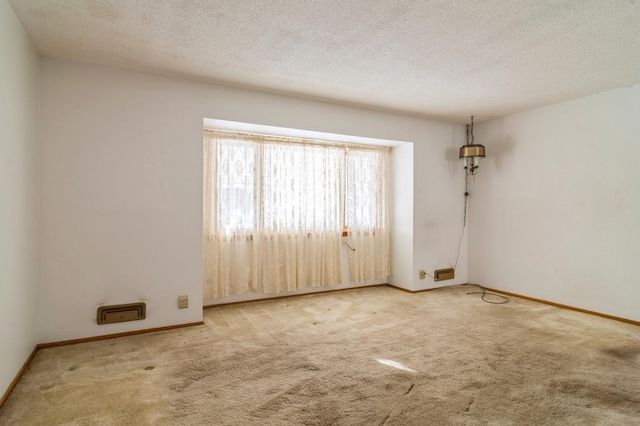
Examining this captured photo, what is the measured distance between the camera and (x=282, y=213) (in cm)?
449

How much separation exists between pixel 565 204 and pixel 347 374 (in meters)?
3.52

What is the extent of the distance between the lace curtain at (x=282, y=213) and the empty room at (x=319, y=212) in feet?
0.09

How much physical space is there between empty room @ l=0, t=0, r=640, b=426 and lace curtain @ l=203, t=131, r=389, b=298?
28mm

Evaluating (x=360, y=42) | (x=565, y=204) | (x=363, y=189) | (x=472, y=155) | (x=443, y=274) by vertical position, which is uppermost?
(x=360, y=42)

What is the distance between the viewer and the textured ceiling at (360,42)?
2250mm

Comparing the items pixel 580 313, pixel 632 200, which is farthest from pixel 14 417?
pixel 632 200

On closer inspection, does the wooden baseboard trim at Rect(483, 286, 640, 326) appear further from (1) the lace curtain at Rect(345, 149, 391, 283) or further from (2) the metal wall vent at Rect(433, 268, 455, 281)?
(1) the lace curtain at Rect(345, 149, 391, 283)

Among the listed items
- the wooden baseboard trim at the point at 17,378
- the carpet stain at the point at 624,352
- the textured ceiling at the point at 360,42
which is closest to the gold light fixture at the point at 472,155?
the textured ceiling at the point at 360,42

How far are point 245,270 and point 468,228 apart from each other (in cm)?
350

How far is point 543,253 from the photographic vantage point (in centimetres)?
446

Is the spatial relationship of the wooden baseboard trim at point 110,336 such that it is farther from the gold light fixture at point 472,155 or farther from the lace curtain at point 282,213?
the gold light fixture at point 472,155

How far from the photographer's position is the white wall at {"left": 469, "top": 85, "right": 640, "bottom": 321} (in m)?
3.71

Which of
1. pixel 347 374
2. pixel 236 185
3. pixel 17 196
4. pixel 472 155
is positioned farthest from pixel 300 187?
pixel 17 196

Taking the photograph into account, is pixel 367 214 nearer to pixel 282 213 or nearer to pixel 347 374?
pixel 282 213
